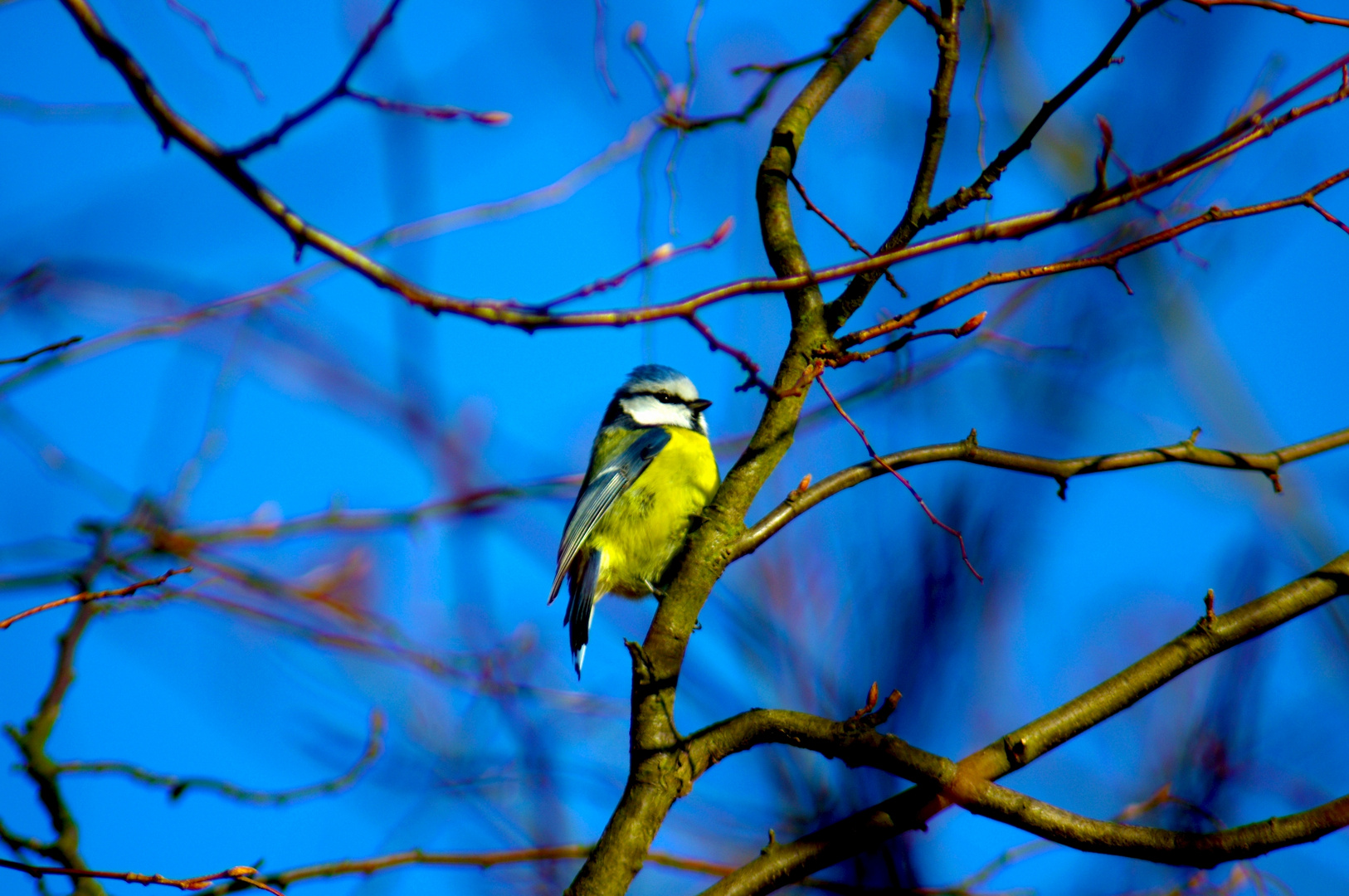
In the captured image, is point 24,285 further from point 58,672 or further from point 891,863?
point 891,863

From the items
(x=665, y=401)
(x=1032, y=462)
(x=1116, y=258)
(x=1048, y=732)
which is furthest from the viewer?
(x=665, y=401)

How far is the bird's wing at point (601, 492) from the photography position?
13.5 feet

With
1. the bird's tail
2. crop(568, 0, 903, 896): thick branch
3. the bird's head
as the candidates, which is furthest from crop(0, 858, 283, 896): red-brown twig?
the bird's head

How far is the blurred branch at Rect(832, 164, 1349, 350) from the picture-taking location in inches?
64.9

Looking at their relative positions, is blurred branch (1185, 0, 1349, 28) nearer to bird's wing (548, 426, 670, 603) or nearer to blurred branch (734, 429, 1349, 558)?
blurred branch (734, 429, 1349, 558)

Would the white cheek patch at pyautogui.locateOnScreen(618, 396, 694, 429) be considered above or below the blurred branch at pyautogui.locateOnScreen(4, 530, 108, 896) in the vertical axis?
above

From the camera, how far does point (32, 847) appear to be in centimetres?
245

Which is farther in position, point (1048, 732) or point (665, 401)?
point (665, 401)

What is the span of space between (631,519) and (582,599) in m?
0.40

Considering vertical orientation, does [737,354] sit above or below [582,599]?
below

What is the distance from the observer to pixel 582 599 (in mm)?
4055

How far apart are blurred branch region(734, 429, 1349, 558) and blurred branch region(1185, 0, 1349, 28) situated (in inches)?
38.4

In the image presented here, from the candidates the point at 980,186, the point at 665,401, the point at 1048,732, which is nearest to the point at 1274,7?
the point at 980,186

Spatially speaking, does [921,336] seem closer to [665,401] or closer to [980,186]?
[980,186]
